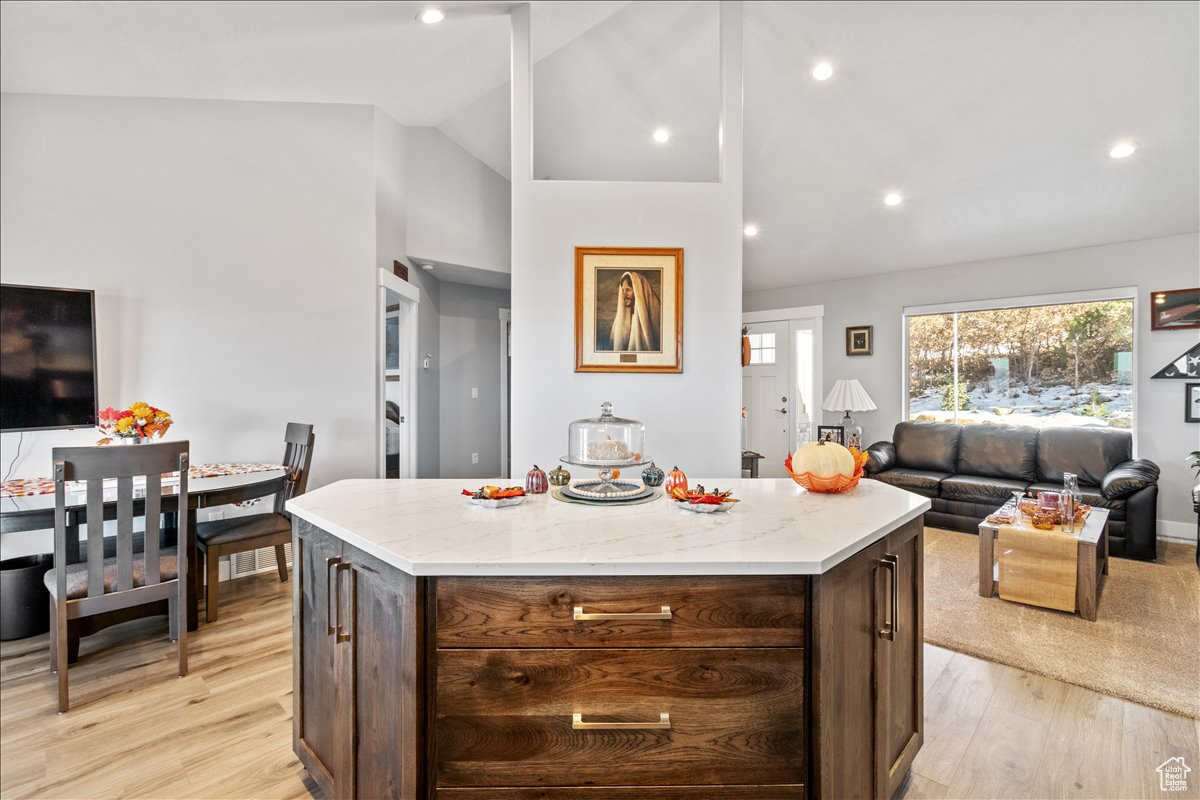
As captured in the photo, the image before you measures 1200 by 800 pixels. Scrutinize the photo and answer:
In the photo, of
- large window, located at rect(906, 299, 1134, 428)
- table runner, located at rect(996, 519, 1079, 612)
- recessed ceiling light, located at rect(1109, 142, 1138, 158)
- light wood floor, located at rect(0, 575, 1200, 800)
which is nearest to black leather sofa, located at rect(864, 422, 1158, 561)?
large window, located at rect(906, 299, 1134, 428)

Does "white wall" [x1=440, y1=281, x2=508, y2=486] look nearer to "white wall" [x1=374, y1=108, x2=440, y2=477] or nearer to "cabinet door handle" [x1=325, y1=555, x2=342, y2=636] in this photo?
"white wall" [x1=374, y1=108, x2=440, y2=477]

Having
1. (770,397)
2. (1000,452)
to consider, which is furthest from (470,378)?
(1000,452)

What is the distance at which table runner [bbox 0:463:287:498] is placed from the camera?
2404 millimetres

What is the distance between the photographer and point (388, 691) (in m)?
1.14

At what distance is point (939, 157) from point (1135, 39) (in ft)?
3.71

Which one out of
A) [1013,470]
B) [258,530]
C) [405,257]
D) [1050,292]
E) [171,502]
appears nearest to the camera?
[171,502]

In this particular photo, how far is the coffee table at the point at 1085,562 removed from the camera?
2766 millimetres

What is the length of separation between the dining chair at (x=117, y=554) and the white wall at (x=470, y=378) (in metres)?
3.03

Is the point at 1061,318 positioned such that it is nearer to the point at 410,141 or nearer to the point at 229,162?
the point at 410,141

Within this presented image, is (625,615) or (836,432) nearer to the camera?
(625,615)

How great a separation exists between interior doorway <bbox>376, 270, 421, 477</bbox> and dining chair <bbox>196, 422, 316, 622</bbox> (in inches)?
41.2

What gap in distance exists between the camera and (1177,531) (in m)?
4.10

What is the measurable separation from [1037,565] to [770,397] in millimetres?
3781

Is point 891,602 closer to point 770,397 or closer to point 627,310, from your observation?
point 627,310
